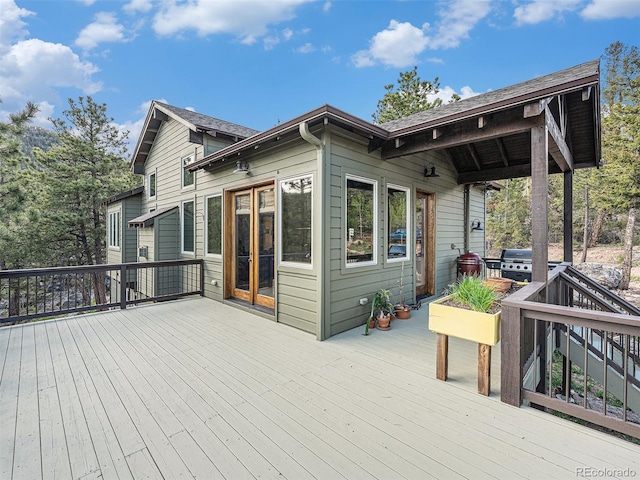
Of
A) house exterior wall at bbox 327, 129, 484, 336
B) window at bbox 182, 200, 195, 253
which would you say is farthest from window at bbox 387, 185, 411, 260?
window at bbox 182, 200, 195, 253

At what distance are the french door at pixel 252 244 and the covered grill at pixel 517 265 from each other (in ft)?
18.6

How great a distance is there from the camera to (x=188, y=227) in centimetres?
707

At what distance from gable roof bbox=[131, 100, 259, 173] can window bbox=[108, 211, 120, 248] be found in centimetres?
201

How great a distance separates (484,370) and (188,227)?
6.69 m

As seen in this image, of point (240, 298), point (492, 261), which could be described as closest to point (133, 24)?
point (240, 298)

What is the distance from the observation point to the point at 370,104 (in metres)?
16.1

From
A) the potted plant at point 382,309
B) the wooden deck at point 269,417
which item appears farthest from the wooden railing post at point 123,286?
the potted plant at point 382,309

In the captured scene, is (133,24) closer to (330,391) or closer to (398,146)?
(398,146)

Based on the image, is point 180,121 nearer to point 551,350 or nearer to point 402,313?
point 402,313

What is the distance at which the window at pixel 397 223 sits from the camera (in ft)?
16.4

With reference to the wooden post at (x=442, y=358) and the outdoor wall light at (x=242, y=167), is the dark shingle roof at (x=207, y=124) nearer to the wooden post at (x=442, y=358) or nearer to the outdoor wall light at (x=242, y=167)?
the outdoor wall light at (x=242, y=167)

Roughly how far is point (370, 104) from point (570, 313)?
16.2 meters

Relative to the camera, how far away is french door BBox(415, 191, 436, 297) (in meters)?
6.00

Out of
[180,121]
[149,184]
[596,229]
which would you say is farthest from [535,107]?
[596,229]
